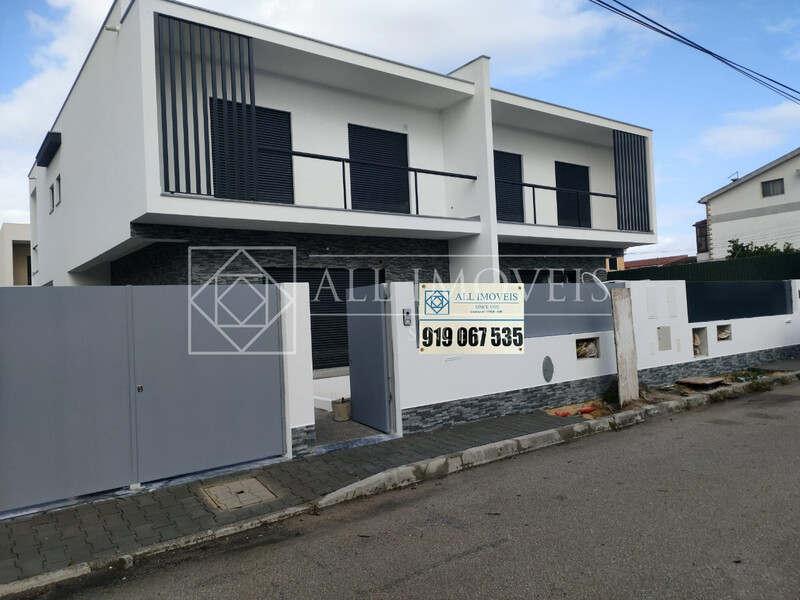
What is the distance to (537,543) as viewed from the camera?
164 inches

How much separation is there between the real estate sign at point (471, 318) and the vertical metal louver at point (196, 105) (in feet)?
12.5

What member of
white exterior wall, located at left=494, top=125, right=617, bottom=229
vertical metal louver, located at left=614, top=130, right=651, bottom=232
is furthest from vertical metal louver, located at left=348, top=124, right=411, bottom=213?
vertical metal louver, located at left=614, top=130, right=651, bottom=232

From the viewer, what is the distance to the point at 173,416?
19.4 ft

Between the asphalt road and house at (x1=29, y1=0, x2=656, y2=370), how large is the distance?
5.82 metres

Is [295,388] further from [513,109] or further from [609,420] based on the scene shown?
[513,109]

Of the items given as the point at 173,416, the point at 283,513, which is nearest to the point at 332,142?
the point at 173,416

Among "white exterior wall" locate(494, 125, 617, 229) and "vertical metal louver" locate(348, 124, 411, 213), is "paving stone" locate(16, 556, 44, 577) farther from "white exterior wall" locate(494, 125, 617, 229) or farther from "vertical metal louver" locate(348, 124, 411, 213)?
"white exterior wall" locate(494, 125, 617, 229)

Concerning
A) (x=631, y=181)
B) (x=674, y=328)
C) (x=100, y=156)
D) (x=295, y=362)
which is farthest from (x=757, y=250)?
(x=100, y=156)

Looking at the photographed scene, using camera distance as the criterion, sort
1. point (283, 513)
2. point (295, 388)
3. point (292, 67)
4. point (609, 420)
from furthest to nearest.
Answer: point (292, 67) < point (609, 420) < point (295, 388) < point (283, 513)

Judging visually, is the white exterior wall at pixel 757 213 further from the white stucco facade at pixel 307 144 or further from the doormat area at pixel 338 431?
the doormat area at pixel 338 431

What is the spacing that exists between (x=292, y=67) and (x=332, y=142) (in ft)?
5.46

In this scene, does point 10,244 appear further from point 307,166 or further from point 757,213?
point 757,213

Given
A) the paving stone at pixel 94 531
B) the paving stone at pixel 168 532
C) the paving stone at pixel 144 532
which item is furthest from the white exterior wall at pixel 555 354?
the paving stone at pixel 94 531

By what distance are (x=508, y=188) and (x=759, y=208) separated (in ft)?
80.4
